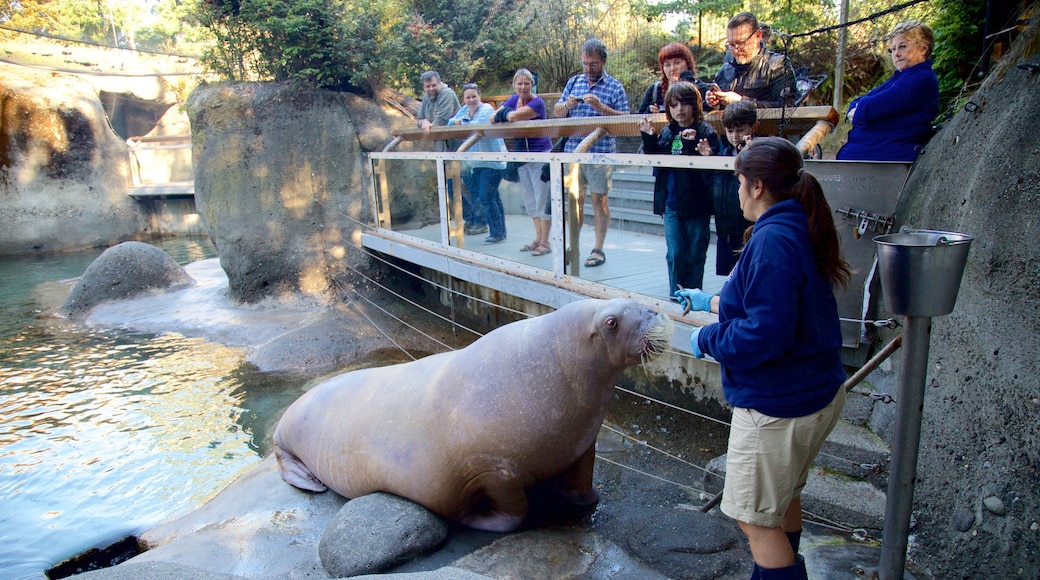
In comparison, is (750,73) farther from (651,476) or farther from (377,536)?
(377,536)

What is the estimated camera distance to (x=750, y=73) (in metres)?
4.39

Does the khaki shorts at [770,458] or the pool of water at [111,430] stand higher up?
the khaki shorts at [770,458]

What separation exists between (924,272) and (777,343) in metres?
0.42

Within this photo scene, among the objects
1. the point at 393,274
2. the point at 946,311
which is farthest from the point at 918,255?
the point at 393,274

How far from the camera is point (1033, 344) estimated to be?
241cm

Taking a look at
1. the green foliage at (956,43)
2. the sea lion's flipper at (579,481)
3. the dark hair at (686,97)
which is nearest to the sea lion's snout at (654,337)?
the sea lion's flipper at (579,481)

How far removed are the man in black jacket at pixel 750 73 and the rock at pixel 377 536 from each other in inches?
115

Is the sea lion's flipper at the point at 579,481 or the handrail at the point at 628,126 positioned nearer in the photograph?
the sea lion's flipper at the point at 579,481

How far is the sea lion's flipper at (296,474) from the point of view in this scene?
3.90m

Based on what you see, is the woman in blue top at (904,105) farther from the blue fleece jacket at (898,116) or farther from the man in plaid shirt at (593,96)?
the man in plaid shirt at (593,96)

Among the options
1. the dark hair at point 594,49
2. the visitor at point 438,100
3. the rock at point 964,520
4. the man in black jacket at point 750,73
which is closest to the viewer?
the rock at point 964,520

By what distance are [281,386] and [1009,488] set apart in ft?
19.4

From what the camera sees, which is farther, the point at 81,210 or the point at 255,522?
the point at 81,210

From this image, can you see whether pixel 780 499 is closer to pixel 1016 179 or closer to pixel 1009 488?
pixel 1009 488
